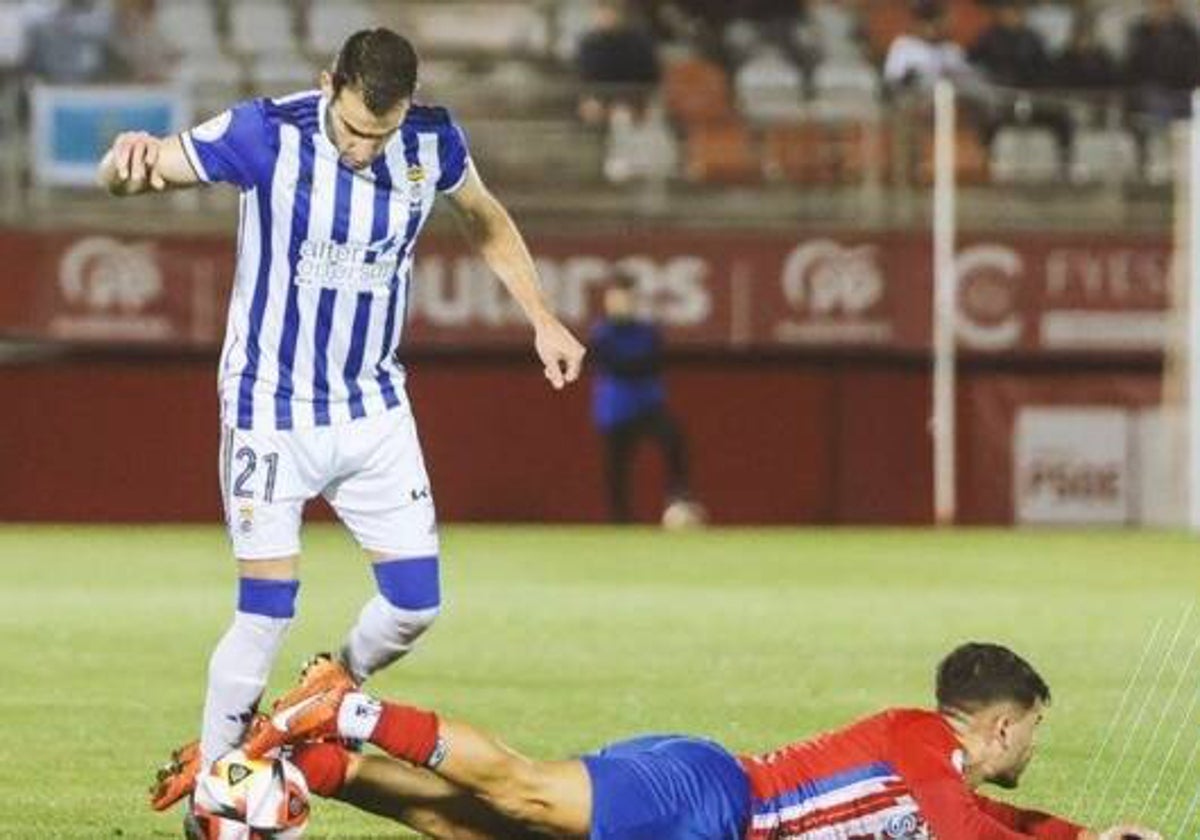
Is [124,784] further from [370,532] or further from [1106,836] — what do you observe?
[1106,836]

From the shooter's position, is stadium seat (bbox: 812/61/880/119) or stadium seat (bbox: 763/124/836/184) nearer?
stadium seat (bbox: 812/61/880/119)

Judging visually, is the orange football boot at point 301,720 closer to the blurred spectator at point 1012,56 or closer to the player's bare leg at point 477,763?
the player's bare leg at point 477,763

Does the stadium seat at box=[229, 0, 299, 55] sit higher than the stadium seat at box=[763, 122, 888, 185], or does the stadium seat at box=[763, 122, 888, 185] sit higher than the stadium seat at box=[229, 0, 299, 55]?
the stadium seat at box=[229, 0, 299, 55]

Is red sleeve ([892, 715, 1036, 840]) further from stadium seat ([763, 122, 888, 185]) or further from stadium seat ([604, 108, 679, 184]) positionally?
stadium seat ([604, 108, 679, 184])

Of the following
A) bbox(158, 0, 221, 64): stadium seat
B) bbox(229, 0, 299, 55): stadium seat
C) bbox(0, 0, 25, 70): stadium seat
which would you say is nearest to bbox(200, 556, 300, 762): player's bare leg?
bbox(0, 0, 25, 70): stadium seat

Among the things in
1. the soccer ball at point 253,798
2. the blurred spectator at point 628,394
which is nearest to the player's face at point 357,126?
the soccer ball at point 253,798

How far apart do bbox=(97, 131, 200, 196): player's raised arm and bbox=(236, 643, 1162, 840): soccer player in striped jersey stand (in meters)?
1.47

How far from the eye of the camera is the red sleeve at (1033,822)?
8367mm

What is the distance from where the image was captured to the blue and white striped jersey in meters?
9.35

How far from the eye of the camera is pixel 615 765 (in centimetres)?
824

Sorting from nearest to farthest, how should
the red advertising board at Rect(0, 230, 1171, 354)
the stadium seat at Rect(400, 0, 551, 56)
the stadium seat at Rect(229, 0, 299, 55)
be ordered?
1. the red advertising board at Rect(0, 230, 1171, 354)
2. the stadium seat at Rect(229, 0, 299, 55)
3. the stadium seat at Rect(400, 0, 551, 56)

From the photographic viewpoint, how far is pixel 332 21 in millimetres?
28531

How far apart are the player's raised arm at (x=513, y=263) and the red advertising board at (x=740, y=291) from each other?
671 inches

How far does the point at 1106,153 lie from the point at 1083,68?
78.7 inches
